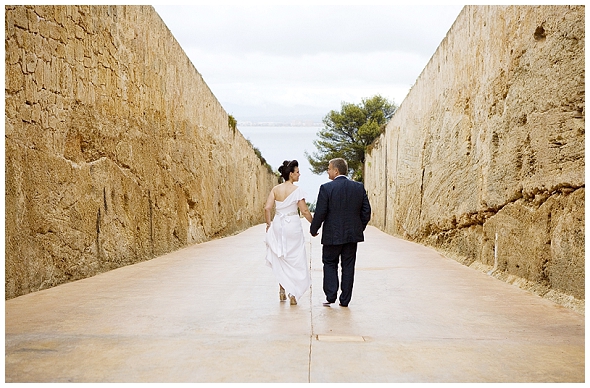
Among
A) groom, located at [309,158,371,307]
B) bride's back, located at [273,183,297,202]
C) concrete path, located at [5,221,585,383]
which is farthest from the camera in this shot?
bride's back, located at [273,183,297,202]

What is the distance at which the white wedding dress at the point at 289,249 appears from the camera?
6.36 meters

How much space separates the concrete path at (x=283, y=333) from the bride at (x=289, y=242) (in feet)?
0.67

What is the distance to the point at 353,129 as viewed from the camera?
44.3m

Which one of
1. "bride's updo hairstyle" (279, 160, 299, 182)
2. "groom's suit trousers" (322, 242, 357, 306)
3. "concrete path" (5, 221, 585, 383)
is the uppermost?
"bride's updo hairstyle" (279, 160, 299, 182)

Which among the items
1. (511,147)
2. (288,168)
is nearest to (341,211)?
(288,168)

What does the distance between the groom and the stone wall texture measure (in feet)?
6.41

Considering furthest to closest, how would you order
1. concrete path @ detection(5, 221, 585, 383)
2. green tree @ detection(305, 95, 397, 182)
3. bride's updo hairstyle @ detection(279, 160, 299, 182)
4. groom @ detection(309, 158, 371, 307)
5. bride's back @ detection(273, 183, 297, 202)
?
1. green tree @ detection(305, 95, 397, 182)
2. bride's updo hairstyle @ detection(279, 160, 299, 182)
3. bride's back @ detection(273, 183, 297, 202)
4. groom @ detection(309, 158, 371, 307)
5. concrete path @ detection(5, 221, 585, 383)

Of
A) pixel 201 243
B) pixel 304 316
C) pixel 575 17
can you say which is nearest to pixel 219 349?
pixel 304 316

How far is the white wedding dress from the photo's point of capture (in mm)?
6359

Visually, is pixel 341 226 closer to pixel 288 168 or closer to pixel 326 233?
pixel 326 233

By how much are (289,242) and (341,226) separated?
56cm

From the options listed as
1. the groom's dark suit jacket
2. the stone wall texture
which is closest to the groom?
the groom's dark suit jacket

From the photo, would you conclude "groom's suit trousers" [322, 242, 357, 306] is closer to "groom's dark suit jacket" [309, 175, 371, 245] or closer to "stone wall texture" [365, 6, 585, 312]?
"groom's dark suit jacket" [309, 175, 371, 245]

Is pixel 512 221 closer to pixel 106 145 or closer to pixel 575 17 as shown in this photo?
pixel 575 17
